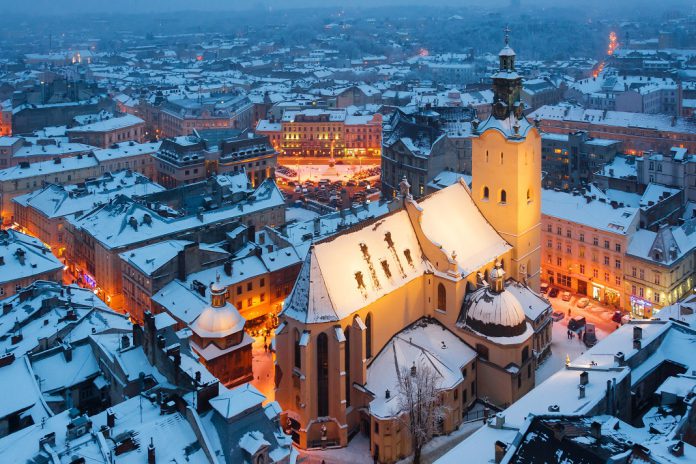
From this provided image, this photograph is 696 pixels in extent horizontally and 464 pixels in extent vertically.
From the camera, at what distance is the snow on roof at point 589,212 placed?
270ft

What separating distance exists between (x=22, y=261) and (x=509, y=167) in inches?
2073

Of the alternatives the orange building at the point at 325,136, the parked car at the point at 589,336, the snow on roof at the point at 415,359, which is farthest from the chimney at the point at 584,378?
the orange building at the point at 325,136

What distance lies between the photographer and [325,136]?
174875mm

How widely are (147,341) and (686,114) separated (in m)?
163

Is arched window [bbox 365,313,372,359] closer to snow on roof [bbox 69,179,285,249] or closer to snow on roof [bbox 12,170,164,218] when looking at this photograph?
snow on roof [bbox 69,179,285,249]

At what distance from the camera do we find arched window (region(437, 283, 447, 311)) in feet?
210

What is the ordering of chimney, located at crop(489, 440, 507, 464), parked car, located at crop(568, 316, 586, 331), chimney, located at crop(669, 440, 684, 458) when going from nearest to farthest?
chimney, located at crop(669, 440, 684, 458)
chimney, located at crop(489, 440, 507, 464)
parked car, located at crop(568, 316, 586, 331)

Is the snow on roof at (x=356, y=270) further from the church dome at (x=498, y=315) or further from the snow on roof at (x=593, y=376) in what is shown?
the snow on roof at (x=593, y=376)

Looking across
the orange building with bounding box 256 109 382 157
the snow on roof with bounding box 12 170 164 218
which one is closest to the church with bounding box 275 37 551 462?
the snow on roof with bounding box 12 170 164 218

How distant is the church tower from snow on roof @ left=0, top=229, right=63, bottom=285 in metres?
47.2

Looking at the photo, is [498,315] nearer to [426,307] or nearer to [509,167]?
[426,307]

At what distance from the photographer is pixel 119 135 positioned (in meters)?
167

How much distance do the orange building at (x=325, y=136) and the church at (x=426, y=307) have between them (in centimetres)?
10311

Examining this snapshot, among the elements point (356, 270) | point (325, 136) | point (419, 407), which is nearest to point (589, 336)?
point (419, 407)
